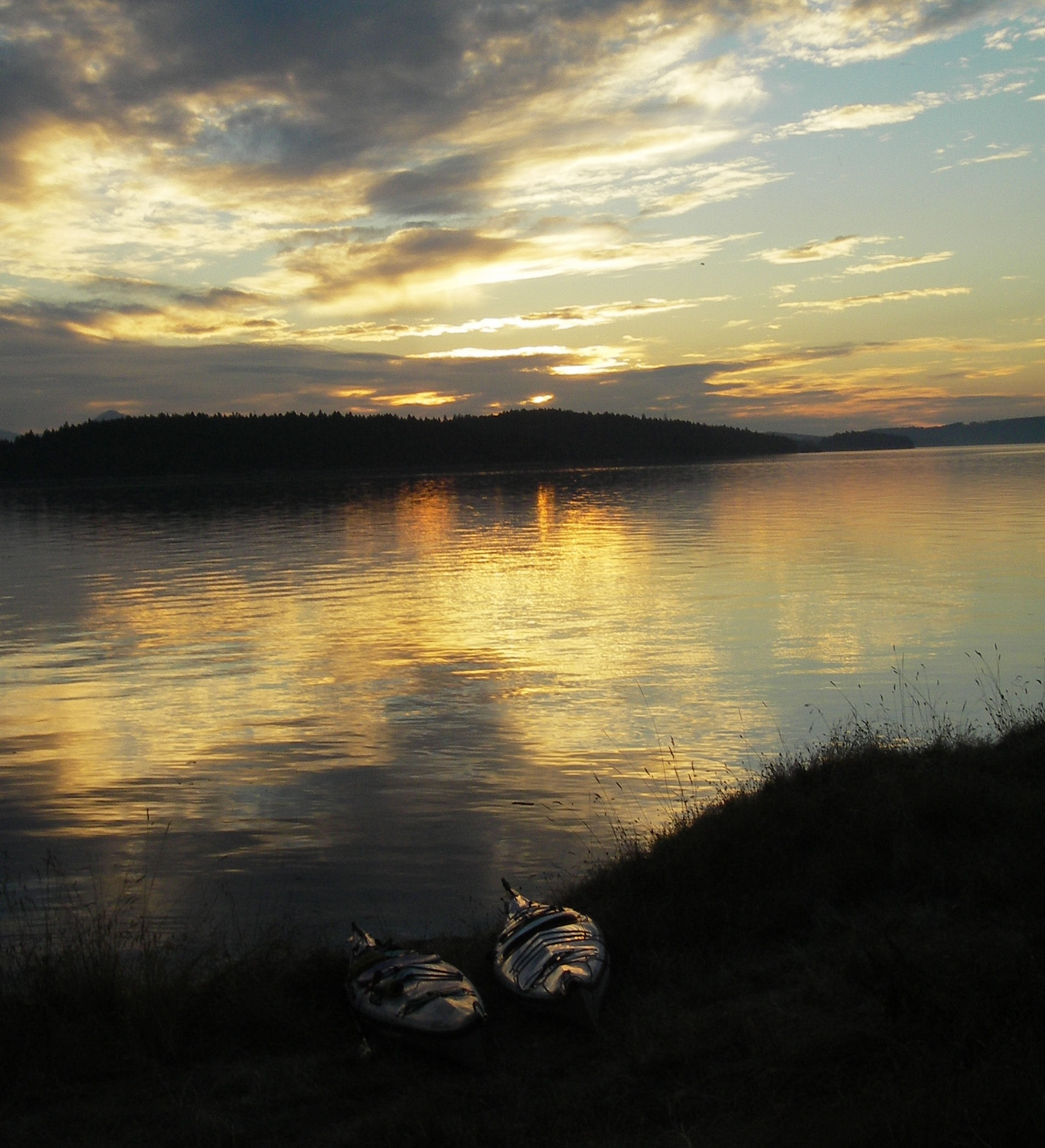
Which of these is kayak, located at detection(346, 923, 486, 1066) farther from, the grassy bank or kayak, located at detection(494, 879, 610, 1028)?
kayak, located at detection(494, 879, 610, 1028)

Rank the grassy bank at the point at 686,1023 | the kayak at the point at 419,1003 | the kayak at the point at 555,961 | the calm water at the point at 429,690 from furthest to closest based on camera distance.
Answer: the calm water at the point at 429,690
the kayak at the point at 555,961
the kayak at the point at 419,1003
the grassy bank at the point at 686,1023

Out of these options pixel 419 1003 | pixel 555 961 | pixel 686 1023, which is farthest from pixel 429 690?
pixel 686 1023

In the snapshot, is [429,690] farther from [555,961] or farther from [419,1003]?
[419,1003]

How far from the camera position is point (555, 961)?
7062 mm

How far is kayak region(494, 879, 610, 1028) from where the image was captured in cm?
681

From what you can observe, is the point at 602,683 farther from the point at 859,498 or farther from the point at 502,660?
the point at 859,498

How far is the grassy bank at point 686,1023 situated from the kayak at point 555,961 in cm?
18

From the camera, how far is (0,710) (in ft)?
60.5

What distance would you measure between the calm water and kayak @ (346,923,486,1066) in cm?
218

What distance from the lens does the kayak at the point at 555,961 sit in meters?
6.81

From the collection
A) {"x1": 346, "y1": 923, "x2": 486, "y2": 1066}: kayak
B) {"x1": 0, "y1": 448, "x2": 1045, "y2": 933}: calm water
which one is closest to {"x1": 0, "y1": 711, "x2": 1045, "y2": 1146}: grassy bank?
{"x1": 346, "y1": 923, "x2": 486, "y2": 1066}: kayak

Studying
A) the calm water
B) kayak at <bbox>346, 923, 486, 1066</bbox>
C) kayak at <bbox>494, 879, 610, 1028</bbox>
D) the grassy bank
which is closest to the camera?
the grassy bank

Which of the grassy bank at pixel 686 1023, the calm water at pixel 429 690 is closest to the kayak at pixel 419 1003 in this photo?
the grassy bank at pixel 686 1023

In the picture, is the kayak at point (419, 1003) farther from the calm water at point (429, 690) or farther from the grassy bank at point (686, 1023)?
the calm water at point (429, 690)
